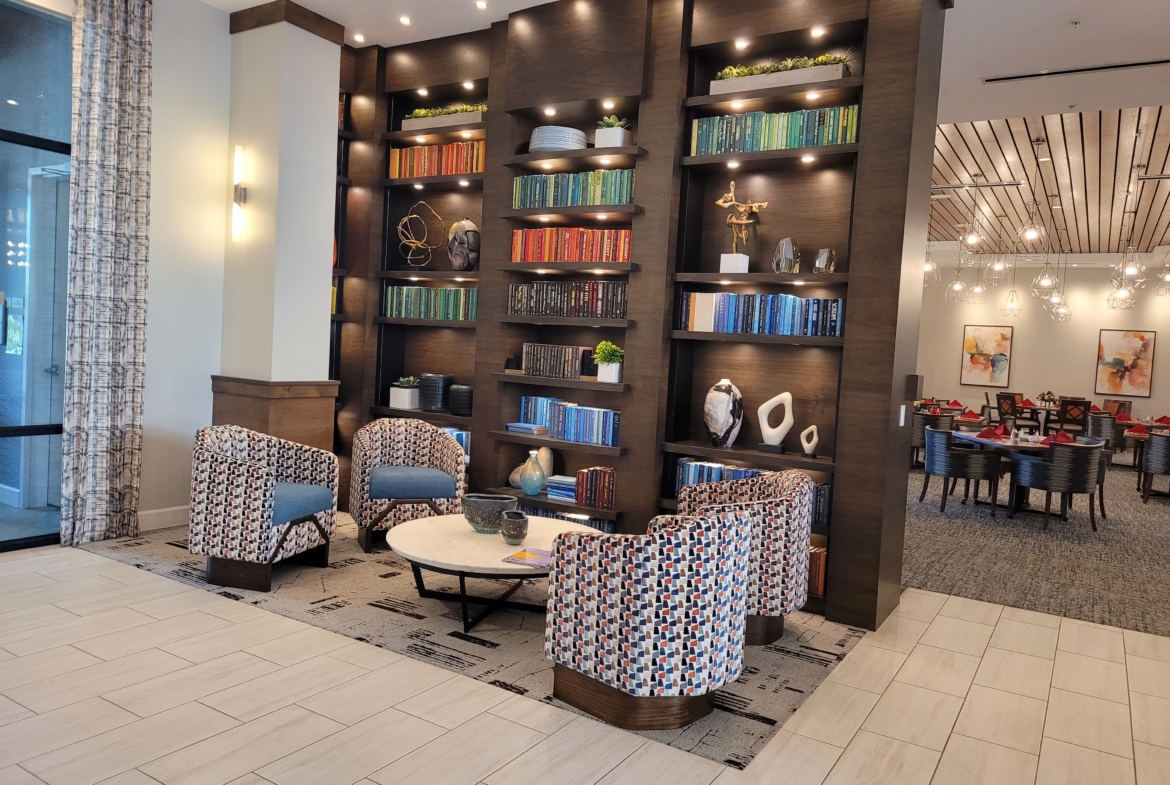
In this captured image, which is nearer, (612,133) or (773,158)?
(773,158)

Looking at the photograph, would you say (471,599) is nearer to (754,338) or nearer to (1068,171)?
(754,338)

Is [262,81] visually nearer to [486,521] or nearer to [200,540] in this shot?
[200,540]

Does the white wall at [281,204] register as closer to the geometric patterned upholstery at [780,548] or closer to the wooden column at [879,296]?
the geometric patterned upholstery at [780,548]

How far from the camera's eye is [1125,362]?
48.3 feet

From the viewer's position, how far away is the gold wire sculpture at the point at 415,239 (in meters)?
6.62

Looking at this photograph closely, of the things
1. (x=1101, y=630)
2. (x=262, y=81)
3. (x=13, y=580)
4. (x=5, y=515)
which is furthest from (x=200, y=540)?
(x=1101, y=630)

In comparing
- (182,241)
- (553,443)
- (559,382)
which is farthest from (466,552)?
(182,241)

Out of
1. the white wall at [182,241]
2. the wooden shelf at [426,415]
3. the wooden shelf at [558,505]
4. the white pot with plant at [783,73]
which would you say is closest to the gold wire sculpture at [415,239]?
the wooden shelf at [426,415]

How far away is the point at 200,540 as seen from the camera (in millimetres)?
4480

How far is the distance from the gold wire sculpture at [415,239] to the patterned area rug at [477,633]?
2524 millimetres

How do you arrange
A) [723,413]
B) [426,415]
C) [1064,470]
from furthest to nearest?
1. [1064,470]
2. [426,415]
3. [723,413]

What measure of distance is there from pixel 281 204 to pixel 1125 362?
1518 centimetres

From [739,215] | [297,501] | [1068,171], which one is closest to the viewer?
[297,501]

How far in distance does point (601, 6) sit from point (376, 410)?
A: 3517 millimetres
